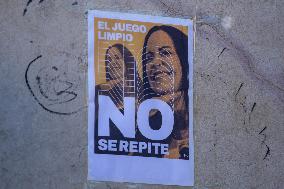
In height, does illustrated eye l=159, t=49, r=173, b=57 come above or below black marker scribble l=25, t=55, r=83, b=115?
above

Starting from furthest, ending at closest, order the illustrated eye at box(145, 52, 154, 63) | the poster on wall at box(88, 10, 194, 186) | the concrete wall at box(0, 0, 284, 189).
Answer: the illustrated eye at box(145, 52, 154, 63) < the poster on wall at box(88, 10, 194, 186) < the concrete wall at box(0, 0, 284, 189)

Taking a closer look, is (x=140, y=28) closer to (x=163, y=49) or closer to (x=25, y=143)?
(x=163, y=49)

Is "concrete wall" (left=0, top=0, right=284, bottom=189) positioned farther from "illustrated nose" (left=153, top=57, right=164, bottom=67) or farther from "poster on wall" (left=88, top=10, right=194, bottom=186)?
"illustrated nose" (left=153, top=57, right=164, bottom=67)

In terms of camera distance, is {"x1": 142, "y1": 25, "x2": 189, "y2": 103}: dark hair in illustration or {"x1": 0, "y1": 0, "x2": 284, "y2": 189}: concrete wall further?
{"x1": 142, "y1": 25, "x2": 189, "y2": 103}: dark hair in illustration

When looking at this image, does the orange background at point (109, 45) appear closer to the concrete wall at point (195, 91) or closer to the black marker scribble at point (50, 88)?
the concrete wall at point (195, 91)

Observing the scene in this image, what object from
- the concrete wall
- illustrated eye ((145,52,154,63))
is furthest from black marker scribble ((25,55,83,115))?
illustrated eye ((145,52,154,63))

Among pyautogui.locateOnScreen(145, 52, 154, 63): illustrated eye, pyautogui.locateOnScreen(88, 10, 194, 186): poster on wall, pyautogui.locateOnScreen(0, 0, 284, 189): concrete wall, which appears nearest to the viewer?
pyautogui.locateOnScreen(0, 0, 284, 189): concrete wall

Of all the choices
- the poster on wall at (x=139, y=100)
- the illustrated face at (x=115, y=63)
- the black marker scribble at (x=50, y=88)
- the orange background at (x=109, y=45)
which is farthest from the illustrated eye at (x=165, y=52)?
the black marker scribble at (x=50, y=88)

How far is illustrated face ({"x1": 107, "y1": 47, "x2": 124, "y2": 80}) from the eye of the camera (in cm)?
375

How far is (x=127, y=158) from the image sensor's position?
370 cm

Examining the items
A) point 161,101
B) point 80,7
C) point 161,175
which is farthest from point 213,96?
point 80,7

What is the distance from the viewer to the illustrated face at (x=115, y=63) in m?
3.75

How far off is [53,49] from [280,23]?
1.46 m

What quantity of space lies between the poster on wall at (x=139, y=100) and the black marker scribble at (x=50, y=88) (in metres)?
0.13
